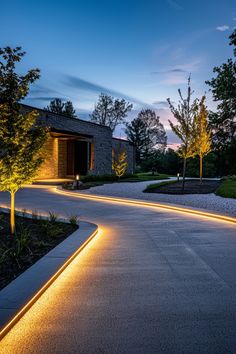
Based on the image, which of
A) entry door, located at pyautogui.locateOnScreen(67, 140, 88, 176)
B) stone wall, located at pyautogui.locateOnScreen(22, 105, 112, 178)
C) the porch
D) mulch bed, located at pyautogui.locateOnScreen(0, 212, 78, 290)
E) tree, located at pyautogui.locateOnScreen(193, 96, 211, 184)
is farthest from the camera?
entry door, located at pyautogui.locateOnScreen(67, 140, 88, 176)

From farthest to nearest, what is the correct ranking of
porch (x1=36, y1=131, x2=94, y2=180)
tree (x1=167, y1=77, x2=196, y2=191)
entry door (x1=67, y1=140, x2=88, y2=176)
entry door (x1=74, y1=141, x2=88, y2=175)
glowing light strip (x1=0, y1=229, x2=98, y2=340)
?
entry door (x1=74, y1=141, x2=88, y2=175)
entry door (x1=67, y1=140, x2=88, y2=176)
porch (x1=36, y1=131, x2=94, y2=180)
tree (x1=167, y1=77, x2=196, y2=191)
glowing light strip (x1=0, y1=229, x2=98, y2=340)

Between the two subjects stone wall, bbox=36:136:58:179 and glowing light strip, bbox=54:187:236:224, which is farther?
stone wall, bbox=36:136:58:179

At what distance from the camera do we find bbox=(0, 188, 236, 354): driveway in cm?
321

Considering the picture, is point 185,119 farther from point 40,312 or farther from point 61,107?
point 61,107

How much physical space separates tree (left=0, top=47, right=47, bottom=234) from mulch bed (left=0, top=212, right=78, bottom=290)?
614 mm

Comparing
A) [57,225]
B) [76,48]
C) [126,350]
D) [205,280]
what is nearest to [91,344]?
[126,350]

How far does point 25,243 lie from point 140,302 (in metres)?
3.24

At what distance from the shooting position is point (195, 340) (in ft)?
10.7

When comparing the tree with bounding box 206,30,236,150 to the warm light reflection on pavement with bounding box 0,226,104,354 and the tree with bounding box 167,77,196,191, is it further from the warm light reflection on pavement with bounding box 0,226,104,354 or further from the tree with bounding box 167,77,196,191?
the warm light reflection on pavement with bounding box 0,226,104,354

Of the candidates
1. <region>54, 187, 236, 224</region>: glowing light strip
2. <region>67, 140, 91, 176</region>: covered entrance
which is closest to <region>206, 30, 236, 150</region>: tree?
<region>54, 187, 236, 224</region>: glowing light strip

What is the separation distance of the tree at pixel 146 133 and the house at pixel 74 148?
30.3 meters

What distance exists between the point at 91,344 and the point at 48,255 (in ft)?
10.5

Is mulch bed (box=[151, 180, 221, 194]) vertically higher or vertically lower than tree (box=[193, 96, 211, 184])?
lower

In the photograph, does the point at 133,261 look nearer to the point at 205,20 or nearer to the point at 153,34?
the point at 205,20
